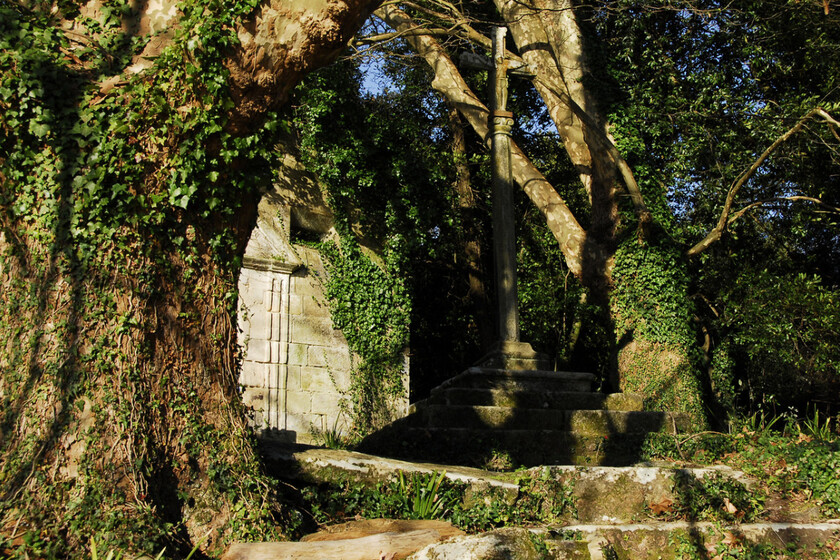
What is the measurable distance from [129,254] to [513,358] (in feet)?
16.7

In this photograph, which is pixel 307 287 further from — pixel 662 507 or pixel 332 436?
pixel 662 507

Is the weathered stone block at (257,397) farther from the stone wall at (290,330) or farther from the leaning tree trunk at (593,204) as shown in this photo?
the leaning tree trunk at (593,204)

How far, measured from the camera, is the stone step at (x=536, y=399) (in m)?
7.33

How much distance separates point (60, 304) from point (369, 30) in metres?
10.7

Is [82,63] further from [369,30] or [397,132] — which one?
[369,30]

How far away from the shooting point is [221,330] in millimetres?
4102

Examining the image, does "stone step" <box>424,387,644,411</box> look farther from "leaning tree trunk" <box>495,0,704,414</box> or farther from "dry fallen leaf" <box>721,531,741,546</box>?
"dry fallen leaf" <box>721,531,741,546</box>

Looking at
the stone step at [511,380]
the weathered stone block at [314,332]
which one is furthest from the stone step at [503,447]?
the weathered stone block at [314,332]

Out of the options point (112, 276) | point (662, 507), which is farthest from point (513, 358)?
point (112, 276)

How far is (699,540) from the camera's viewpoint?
3896 millimetres

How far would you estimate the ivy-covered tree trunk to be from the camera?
3.44 m

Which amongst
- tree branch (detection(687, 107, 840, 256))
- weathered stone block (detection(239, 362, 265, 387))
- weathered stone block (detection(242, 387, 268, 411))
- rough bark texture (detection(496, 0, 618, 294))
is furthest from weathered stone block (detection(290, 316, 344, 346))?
tree branch (detection(687, 107, 840, 256))

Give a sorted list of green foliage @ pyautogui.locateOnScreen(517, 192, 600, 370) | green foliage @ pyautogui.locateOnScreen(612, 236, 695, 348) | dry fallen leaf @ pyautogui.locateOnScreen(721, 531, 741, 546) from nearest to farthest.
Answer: dry fallen leaf @ pyautogui.locateOnScreen(721, 531, 741, 546), green foliage @ pyautogui.locateOnScreen(612, 236, 695, 348), green foliage @ pyautogui.locateOnScreen(517, 192, 600, 370)

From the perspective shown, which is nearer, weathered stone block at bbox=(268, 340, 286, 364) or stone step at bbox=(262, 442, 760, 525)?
stone step at bbox=(262, 442, 760, 525)
